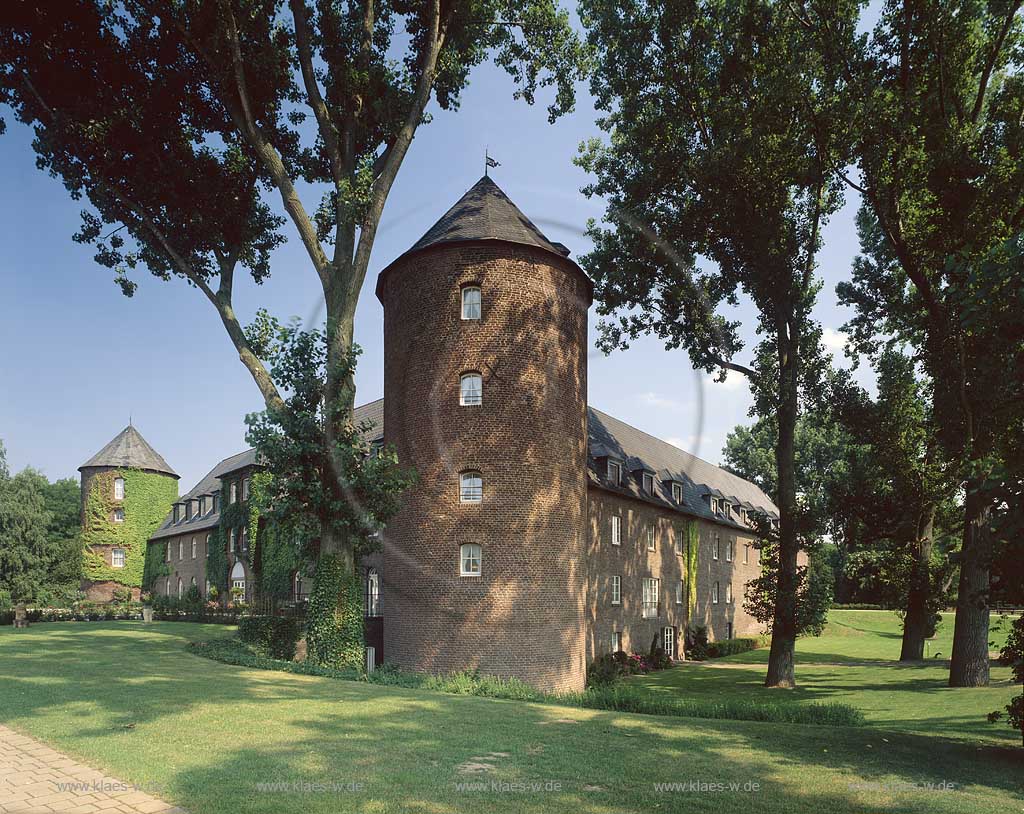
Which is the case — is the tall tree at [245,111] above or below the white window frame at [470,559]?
above

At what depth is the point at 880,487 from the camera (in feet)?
111

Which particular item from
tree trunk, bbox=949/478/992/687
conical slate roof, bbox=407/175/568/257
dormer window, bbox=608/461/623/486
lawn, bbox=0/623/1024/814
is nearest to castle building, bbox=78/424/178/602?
dormer window, bbox=608/461/623/486

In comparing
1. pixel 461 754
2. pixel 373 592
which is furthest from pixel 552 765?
pixel 373 592

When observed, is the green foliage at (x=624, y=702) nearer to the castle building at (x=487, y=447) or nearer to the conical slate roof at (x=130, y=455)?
the castle building at (x=487, y=447)

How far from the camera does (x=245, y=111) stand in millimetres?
20062

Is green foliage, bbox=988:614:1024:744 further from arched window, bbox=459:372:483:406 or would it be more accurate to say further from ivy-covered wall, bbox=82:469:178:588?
ivy-covered wall, bbox=82:469:178:588

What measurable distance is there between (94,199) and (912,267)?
81.4 feet

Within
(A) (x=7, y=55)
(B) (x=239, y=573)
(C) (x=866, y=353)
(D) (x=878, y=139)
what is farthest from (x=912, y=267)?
(B) (x=239, y=573)

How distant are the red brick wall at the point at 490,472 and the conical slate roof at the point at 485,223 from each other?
326 millimetres

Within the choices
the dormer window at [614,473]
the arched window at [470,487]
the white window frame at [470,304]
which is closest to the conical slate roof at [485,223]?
the white window frame at [470,304]

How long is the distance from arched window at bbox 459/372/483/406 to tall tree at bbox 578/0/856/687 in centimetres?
798

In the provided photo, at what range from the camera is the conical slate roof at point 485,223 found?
2398 cm

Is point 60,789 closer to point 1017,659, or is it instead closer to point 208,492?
point 1017,659

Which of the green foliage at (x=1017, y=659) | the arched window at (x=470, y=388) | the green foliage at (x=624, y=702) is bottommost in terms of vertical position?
the green foliage at (x=624, y=702)
